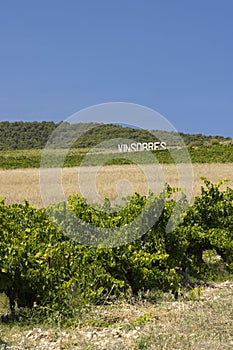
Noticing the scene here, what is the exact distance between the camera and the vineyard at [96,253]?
22.3 ft

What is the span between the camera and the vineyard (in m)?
6.79

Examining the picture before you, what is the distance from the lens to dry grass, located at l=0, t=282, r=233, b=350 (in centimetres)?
514

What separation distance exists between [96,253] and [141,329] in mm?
1884

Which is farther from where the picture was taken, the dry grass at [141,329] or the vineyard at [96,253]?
the vineyard at [96,253]

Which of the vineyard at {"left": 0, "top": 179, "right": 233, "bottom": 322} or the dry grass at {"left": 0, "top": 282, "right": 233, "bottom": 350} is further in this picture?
the vineyard at {"left": 0, "top": 179, "right": 233, "bottom": 322}

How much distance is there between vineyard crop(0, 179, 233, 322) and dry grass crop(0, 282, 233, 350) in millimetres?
433

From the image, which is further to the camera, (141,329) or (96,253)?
(96,253)

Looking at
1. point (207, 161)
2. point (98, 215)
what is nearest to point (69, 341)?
point (98, 215)

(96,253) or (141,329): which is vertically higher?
(96,253)

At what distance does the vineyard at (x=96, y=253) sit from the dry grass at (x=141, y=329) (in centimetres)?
43

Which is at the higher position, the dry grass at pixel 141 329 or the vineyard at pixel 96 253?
the vineyard at pixel 96 253

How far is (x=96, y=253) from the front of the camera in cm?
745

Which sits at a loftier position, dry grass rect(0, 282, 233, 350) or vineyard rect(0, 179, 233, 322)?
vineyard rect(0, 179, 233, 322)

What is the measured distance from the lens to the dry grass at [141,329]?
5137 mm
